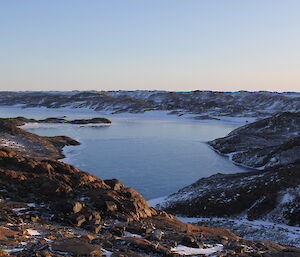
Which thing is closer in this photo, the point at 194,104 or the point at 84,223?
the point at 84,223

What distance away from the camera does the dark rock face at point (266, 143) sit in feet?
115

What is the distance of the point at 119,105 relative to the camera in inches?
5723

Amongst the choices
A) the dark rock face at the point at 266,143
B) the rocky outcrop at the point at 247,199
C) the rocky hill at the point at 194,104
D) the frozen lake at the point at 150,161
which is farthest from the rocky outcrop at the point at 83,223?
the rocky hill at the point at 194,104

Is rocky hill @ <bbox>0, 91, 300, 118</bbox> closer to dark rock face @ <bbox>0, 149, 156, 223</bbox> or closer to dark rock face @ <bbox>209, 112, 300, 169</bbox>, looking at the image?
dark rock face @ <bbox>209, 112, 300, 169</bbox>

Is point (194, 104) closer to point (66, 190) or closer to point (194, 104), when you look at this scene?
point (194, 104)

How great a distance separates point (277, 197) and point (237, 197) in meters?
2.56

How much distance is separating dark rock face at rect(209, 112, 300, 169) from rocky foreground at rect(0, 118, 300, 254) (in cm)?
2317

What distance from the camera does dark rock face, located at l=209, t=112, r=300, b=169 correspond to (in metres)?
35.0

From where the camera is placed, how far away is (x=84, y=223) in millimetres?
12305

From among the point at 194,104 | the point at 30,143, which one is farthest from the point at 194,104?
the point at 30,143

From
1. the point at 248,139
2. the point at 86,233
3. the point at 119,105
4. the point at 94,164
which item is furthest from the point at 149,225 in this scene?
the point at 119,105

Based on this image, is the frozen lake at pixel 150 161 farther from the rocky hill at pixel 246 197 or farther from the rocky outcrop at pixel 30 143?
the rocky hill at pixel 246 197

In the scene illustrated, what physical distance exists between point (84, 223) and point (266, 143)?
42615 millimetres

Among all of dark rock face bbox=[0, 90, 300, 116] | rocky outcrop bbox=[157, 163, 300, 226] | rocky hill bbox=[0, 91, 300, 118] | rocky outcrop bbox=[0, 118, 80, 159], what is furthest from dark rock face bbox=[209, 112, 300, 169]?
rocky hill bbox=[0, 91, 300, 118]
